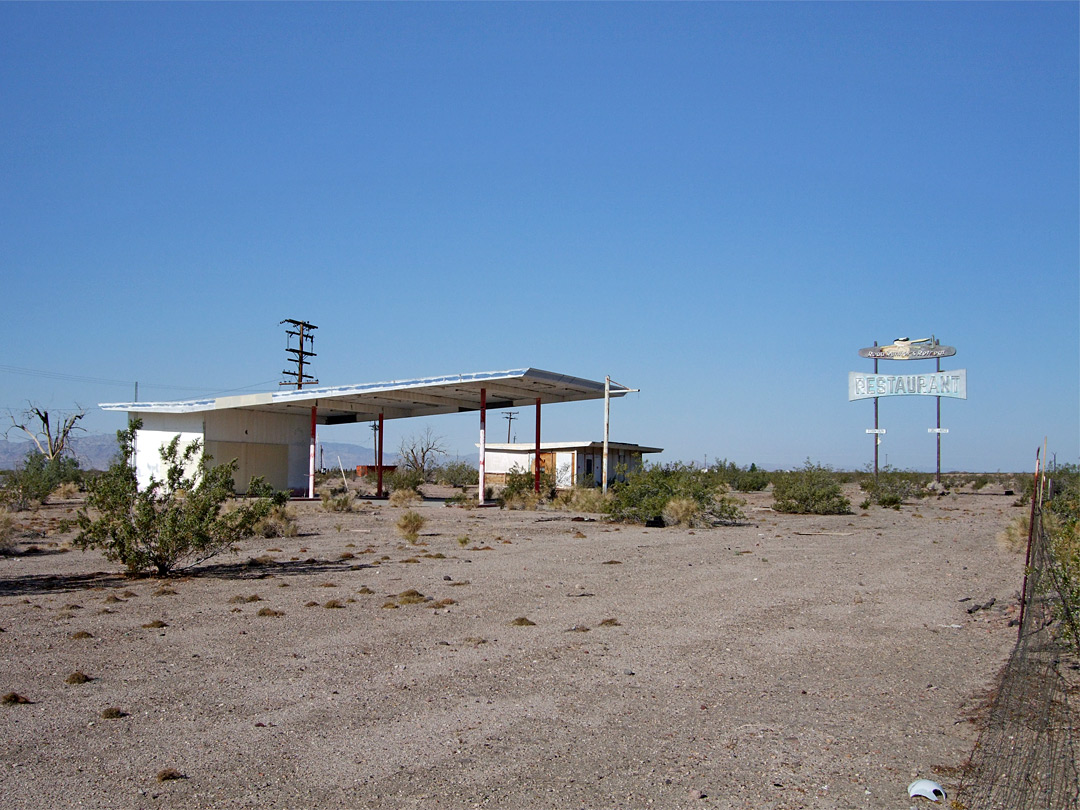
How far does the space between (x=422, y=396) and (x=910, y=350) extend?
2846cm

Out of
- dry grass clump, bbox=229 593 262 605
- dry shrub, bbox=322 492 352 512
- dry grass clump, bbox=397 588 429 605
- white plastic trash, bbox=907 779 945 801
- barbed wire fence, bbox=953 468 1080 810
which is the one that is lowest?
dry shrub, bbox=322 492 352 512

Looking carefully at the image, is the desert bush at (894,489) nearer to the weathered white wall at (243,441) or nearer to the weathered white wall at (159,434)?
the weathered white wall at (243,441)

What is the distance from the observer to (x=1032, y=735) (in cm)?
561

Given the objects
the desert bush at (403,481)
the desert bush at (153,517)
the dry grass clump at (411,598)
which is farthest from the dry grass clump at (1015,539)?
the desert bush at (403,481)

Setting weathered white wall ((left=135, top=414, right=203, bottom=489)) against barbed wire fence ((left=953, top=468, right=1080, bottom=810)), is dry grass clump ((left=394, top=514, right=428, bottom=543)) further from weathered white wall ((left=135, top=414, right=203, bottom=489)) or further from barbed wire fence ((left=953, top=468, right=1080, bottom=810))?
weathered white wall ((left=135, top=414, right=203, bottom=489))

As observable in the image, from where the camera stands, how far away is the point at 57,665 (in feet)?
25.0

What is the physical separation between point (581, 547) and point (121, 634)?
11307 millimetres

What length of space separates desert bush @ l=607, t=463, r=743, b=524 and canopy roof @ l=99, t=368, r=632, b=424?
261 inches

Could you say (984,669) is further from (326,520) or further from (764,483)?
(764,483)

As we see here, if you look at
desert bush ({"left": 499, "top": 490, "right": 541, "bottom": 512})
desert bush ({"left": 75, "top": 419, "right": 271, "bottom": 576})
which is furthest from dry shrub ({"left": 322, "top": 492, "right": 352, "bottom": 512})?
desert bush ({"left": 75, "top": 419, "right": 271, "bottom": 576})

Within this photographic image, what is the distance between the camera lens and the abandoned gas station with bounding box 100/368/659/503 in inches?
1382

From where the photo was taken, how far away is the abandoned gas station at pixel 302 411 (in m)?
Answer: 35.1

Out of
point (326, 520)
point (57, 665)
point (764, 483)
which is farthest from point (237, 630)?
point (764, 483)

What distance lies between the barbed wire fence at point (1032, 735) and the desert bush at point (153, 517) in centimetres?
1106
